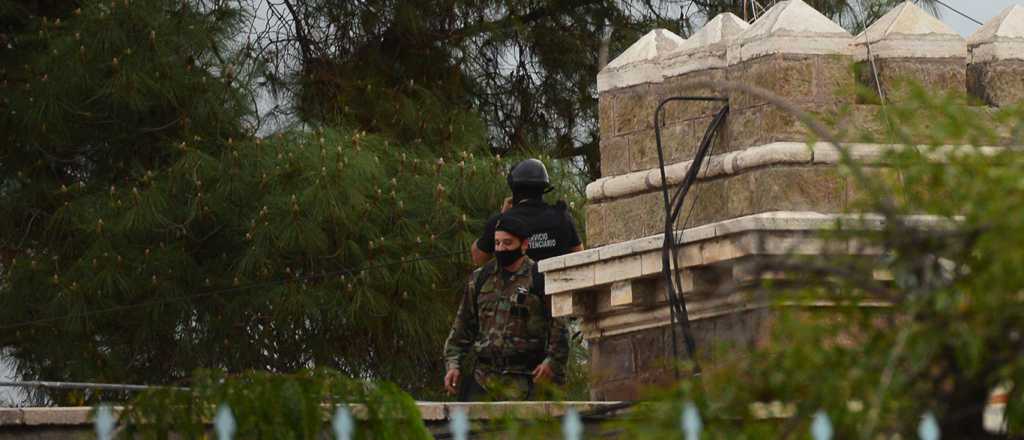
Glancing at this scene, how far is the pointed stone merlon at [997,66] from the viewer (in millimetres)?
9492

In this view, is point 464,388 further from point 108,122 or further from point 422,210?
point 108,122

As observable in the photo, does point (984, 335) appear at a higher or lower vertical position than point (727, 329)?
lower

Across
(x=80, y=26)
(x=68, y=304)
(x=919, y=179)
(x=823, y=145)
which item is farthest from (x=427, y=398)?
(x=919, y=179)

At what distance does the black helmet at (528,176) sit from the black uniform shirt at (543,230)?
3.3 inches

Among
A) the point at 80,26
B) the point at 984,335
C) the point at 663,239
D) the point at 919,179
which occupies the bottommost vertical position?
the point at 984,335

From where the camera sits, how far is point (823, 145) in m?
9.49

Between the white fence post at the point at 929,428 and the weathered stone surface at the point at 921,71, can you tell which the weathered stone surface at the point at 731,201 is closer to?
the weathered stone surface at the point at 921,71

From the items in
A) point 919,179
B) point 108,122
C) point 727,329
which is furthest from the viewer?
point 108,122

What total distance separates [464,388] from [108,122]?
236 inches

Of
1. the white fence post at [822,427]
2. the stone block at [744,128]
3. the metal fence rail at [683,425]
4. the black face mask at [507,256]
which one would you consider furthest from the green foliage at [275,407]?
the stone block at [744,128]

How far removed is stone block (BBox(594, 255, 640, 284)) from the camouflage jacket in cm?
26

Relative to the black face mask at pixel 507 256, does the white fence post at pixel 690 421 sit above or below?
below

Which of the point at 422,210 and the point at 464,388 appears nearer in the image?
the point at 464,388

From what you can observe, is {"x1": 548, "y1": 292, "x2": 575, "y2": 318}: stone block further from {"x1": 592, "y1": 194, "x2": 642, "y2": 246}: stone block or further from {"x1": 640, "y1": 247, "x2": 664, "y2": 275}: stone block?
{"x1": 592, "y1": 194, "x2": 642, "y2": 246}: stone block
